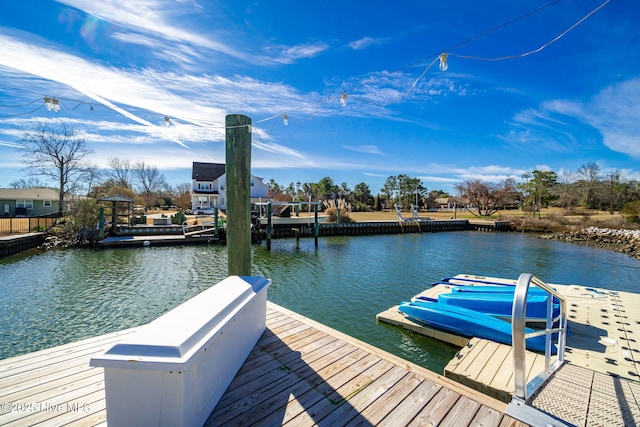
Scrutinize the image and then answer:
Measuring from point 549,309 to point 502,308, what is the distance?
156 inches

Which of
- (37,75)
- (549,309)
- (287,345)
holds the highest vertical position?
(37,75)

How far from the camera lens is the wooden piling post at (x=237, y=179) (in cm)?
363

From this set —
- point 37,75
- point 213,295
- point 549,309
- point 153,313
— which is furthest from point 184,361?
point 153,313

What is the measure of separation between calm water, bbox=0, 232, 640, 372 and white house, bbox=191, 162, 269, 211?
20.5m

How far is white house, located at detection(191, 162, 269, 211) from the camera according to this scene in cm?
3734

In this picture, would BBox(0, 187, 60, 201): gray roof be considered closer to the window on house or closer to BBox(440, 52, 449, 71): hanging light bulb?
the window on house

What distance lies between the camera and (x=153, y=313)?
7707mm

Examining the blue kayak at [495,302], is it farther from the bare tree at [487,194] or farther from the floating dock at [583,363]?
the bare tree at [487,194]

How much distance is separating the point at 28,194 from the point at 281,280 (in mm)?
36694

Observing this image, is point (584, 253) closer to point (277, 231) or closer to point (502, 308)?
point (502, 308)

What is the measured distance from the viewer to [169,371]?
1770 mm

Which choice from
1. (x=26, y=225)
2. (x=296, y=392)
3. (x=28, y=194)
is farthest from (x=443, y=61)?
(x=28, y=194)

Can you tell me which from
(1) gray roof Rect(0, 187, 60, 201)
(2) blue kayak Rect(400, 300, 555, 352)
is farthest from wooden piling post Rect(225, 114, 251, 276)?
(1) gray roof Rect(0, 187, 60, 201)

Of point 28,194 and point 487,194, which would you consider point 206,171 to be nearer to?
point 28,194
